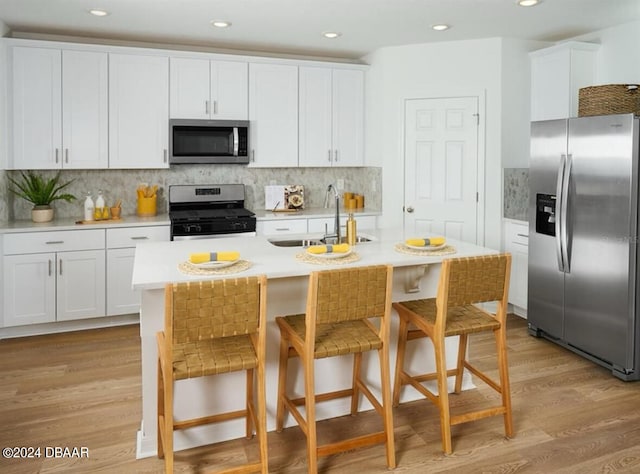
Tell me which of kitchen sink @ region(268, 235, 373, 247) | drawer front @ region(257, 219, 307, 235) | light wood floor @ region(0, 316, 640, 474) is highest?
drawer front @ region(257, 219, 307, 235)

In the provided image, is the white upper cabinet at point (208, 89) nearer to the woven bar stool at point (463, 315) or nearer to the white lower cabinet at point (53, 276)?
the white lower cabinet at point (53, 276)

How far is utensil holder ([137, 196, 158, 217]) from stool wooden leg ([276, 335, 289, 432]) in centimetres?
272

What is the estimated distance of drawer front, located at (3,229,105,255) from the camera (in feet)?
13.8

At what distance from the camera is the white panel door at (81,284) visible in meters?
4.36

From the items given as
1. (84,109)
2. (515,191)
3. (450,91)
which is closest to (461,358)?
(515,191)

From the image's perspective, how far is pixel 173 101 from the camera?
15.8 ft

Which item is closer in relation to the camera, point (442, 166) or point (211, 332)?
point (211, 332)

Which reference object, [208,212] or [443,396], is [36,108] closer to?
[208,212]

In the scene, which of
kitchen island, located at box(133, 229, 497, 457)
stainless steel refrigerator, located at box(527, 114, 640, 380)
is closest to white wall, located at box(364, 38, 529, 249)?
stainless steel refrigerator, located at box(527, 114, 640, 380)

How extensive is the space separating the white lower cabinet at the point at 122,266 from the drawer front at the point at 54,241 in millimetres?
108

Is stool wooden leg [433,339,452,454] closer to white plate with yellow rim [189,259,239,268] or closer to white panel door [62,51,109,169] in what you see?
white plate with yellow rim [189,259,239,268]

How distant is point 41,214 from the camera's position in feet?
14.7

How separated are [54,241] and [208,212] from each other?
4.26ft

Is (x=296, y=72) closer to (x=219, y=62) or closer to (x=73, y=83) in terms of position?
(x=219, y=62)
